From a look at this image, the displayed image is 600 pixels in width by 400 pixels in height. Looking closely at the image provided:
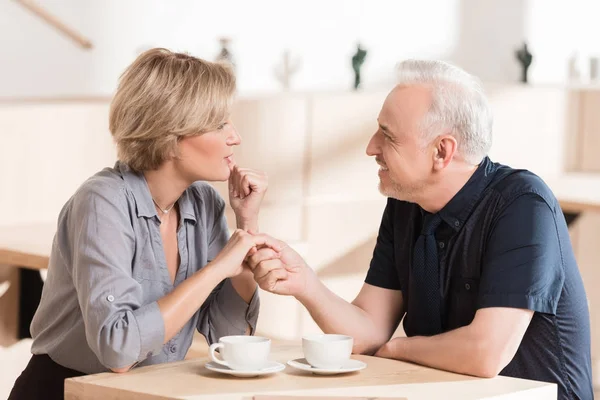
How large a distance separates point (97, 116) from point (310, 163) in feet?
3.89

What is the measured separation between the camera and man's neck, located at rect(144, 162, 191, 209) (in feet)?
7.43

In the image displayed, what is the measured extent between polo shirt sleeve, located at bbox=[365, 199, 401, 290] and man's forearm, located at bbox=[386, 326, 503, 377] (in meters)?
0.28

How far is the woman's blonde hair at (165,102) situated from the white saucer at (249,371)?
50cm

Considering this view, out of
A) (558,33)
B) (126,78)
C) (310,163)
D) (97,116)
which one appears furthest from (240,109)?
(558,33)

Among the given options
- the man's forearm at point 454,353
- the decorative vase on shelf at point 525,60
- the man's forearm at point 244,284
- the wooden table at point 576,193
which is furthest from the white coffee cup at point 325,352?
A: the decorative vase on shelf at point 525,60

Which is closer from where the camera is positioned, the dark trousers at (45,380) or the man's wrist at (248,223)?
the dark trousers at (45,380)

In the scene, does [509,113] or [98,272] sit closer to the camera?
[98,272]

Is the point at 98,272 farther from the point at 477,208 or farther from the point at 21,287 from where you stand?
the point at 21,287

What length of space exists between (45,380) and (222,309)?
16.3 inches

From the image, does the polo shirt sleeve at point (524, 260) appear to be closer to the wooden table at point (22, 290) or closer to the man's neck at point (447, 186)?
the man's neck at point (447, 186)

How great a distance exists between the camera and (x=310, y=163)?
474 cm

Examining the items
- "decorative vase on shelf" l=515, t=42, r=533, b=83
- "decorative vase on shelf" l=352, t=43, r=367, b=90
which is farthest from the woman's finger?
"decorative vase on shelf" l=515, t=42, r=533, b=83

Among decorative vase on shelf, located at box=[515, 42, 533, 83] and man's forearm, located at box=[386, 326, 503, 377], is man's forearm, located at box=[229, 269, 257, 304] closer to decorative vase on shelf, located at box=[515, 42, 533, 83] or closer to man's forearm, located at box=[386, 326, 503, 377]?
man's forearm, located at box=[386, 326, 503, 377]

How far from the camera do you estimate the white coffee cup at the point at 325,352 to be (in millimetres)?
1942
